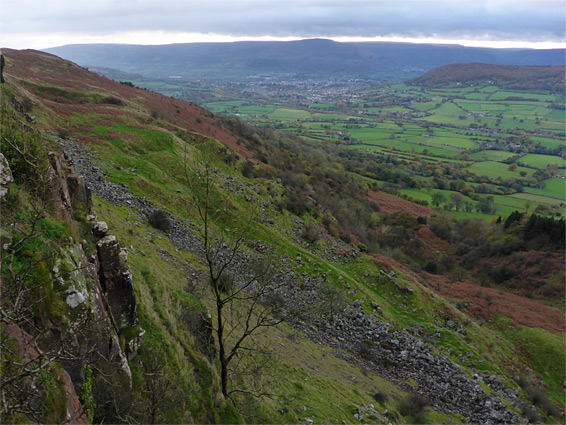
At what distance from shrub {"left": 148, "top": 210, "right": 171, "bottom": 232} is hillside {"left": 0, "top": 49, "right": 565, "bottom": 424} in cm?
11

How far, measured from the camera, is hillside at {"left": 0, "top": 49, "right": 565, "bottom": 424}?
6.89m

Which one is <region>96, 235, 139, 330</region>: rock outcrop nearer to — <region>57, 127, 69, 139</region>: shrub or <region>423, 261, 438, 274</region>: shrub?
<region>57, 127, 69, 139</region>: shrub

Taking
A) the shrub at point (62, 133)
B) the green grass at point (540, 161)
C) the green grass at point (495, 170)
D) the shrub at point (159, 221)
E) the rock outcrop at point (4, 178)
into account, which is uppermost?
the shrub at point (62, 133)

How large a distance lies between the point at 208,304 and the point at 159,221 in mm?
8694

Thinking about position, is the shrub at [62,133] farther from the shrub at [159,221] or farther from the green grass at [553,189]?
the green grass at [553,189]

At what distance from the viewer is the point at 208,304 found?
56.9 feet

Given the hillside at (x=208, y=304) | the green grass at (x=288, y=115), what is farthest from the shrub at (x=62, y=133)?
the green grass at (x=288, y=115)

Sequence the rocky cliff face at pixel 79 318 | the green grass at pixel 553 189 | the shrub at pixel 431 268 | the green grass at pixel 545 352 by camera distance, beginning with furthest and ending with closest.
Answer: the green grass at pixel 553 189 < the shrub at pixel 431 268 < the green grass at pixel 545 352 < the rocky cliff face at pixel 79 318

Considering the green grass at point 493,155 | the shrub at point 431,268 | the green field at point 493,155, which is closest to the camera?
the shrub at point 431,268

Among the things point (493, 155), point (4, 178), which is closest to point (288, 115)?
point (493, 155)

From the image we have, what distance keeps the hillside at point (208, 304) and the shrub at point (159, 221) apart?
107mm

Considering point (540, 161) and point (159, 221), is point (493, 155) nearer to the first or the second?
point (540, 161)

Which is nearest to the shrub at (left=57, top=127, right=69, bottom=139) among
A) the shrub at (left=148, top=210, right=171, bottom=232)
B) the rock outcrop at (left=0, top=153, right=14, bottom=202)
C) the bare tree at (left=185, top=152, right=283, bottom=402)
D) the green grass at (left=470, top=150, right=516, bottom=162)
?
the bare tree at (left=185, top=152, right=283, bottom=402)

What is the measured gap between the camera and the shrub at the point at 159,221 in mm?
23034
